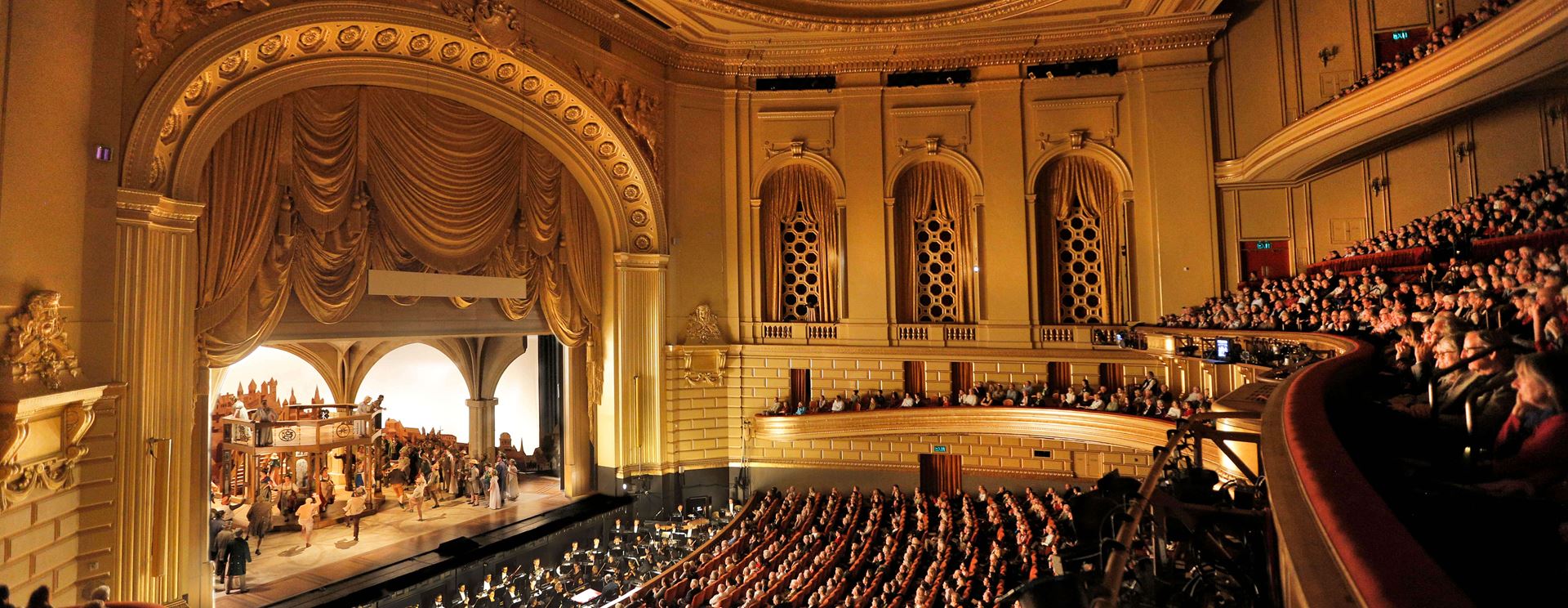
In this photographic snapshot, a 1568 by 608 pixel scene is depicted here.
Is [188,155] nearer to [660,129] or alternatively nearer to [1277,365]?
[660,129]

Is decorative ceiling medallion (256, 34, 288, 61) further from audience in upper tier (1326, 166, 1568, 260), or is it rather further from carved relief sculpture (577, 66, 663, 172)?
audience in upper tier (1326, 166, 1568, 260)

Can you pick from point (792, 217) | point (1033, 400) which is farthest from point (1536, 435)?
point (792, 217)

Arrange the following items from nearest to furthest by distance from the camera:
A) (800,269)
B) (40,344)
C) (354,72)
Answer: (40,344), (354,72), (800,269)

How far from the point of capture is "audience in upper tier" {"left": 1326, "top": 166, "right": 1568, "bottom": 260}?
22.4 feet

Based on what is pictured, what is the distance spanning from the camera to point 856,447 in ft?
48.8

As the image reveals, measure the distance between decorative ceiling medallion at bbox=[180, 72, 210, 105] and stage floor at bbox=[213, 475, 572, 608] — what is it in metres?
6.53

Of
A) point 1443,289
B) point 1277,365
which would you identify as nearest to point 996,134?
point 1277,365

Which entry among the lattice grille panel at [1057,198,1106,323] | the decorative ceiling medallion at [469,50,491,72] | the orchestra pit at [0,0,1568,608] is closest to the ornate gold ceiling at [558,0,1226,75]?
the orchestra pit at [0,0,1568,608]

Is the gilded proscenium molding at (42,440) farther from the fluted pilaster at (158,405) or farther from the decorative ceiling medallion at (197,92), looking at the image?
the decorative ceiling medallion at (197,92)

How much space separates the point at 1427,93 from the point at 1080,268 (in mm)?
6663

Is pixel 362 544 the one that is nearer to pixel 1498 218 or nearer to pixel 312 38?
pixel 312 38

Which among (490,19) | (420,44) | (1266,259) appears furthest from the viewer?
(1266,259)

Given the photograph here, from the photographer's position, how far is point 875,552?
10.8 metres

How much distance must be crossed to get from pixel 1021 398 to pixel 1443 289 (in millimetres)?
8111
